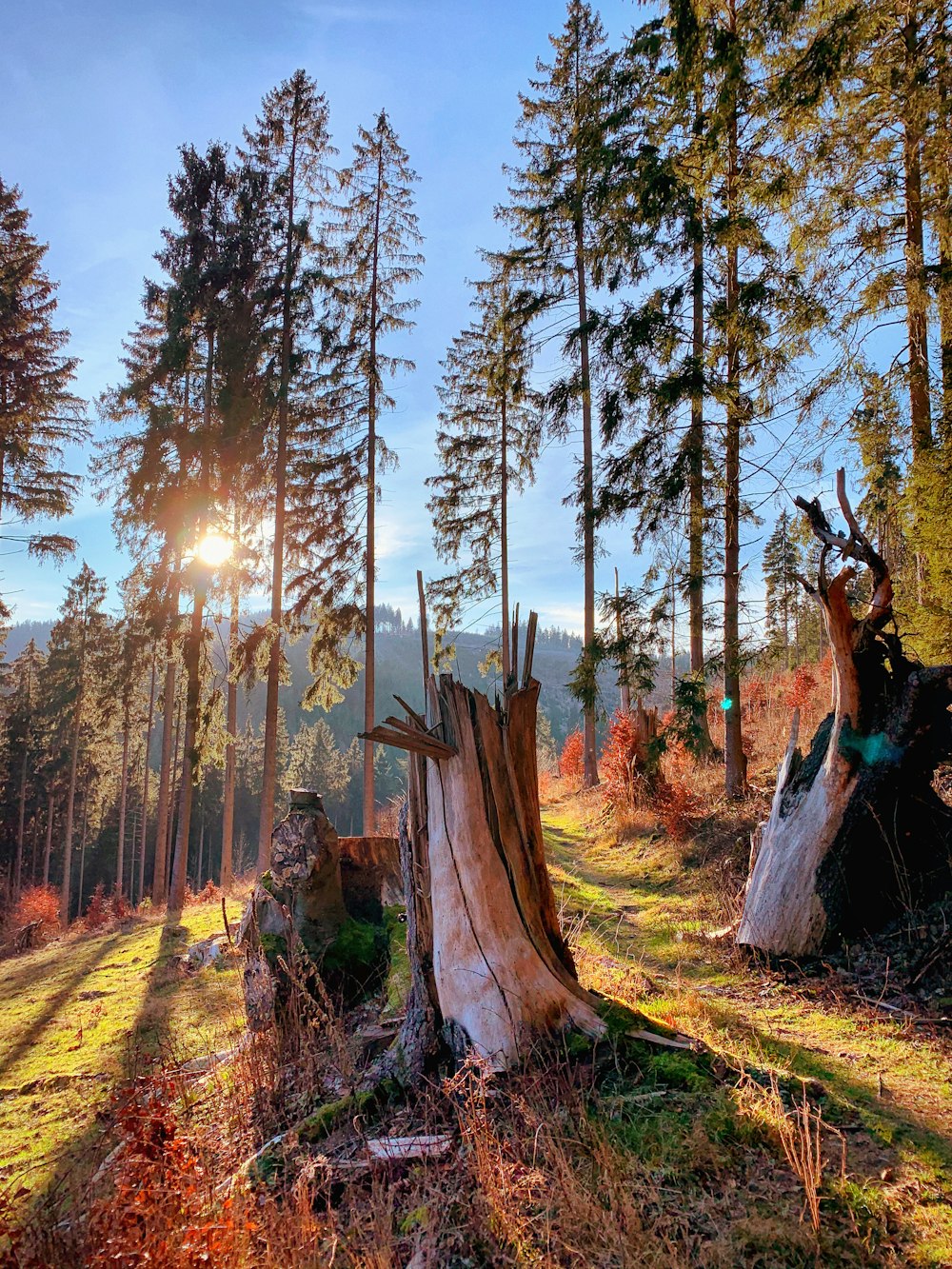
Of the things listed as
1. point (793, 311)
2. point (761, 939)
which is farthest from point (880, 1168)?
point (793, 311)

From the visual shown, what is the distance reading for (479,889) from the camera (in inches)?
148

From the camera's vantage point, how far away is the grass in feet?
16.4

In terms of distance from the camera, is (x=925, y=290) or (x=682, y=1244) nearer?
(x=682, y=1244)

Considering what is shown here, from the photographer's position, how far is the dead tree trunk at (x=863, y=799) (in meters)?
5.09

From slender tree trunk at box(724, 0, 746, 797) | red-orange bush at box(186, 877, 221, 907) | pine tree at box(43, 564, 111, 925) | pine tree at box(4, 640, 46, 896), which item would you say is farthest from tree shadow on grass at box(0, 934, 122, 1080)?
pine tree at box(4, 640, 46, 896)

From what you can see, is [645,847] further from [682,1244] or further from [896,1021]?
[682,1244]

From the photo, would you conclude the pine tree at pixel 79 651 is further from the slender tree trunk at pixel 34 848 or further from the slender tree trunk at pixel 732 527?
the slender tree trunk at pixel 732 527

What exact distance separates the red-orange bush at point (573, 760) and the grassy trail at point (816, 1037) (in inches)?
625

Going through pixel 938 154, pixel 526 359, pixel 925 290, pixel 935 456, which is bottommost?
pixel 935 456

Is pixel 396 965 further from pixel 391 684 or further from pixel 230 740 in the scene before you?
pixel 391 684

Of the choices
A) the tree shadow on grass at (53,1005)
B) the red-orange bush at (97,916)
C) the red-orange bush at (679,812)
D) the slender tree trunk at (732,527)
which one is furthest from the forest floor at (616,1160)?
the red-orange bush at (97,916)

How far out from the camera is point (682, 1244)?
7.10ft

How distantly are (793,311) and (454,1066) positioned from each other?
343 inches

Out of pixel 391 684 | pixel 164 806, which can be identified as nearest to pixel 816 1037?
pixel 164 806
